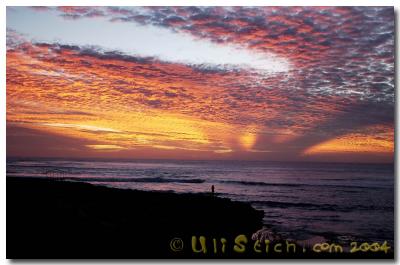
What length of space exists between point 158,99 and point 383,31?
406cm

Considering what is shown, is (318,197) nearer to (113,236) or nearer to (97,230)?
(113,236)

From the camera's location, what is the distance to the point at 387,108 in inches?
233

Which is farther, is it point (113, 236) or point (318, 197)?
point (318, 197)

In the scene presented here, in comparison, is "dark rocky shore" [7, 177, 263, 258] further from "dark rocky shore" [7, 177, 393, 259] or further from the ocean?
the ocean

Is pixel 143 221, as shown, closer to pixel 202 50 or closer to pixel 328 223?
pixel 202 50
